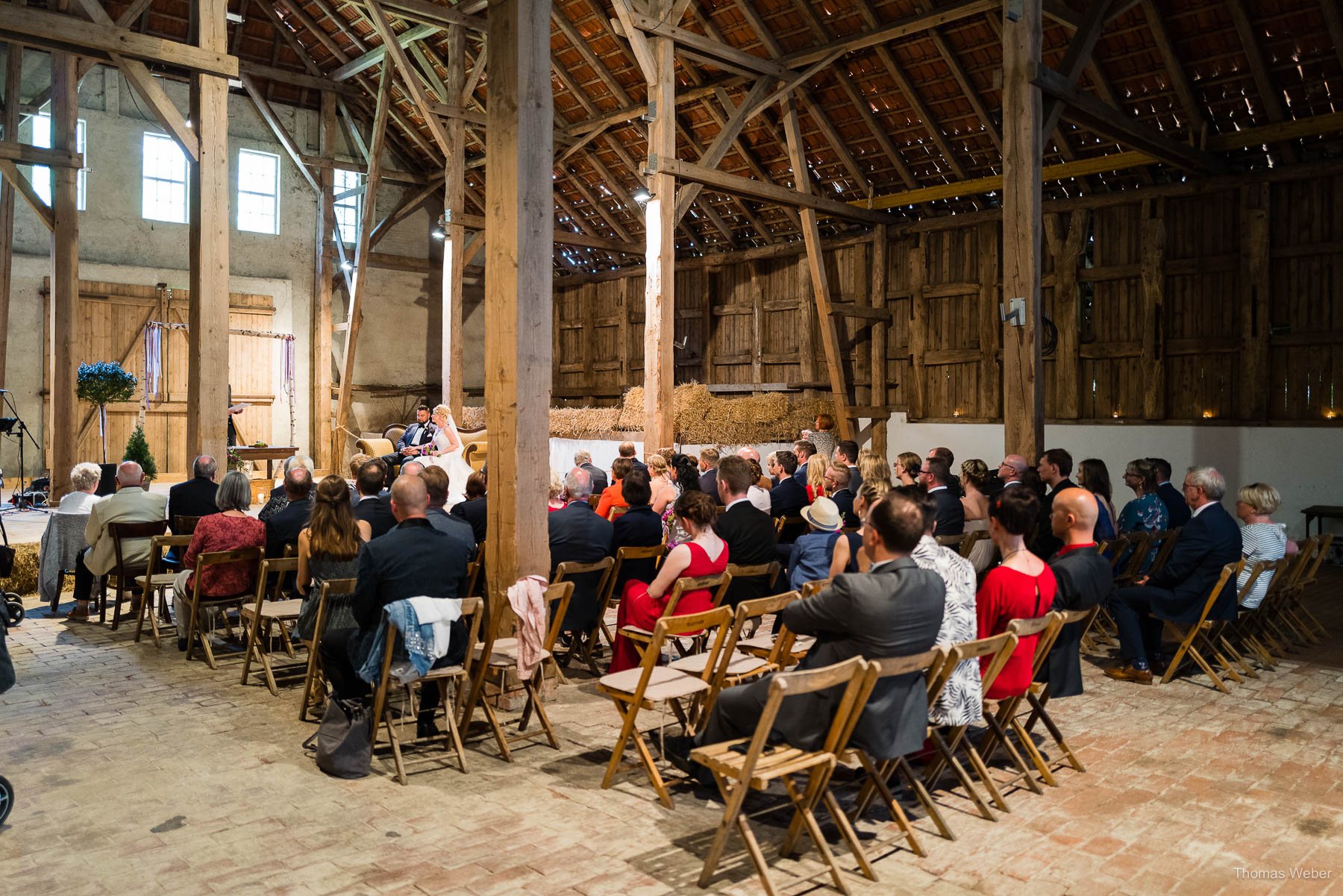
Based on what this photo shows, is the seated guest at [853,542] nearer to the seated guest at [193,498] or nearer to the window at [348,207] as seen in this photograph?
the seated guest at [193,498]

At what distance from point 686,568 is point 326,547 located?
1.84 metres

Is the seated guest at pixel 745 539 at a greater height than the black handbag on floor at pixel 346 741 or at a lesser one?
greater

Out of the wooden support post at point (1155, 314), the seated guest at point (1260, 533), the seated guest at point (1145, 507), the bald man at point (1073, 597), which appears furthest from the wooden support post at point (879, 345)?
the bald man at point (1073, 597)

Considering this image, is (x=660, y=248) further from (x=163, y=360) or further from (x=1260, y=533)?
(x=163, y=360)

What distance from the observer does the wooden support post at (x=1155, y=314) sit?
38.6ft

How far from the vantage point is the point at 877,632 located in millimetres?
3186

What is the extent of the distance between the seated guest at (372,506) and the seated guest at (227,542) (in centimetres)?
47

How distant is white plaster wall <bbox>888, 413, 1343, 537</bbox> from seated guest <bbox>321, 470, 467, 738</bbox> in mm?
9993

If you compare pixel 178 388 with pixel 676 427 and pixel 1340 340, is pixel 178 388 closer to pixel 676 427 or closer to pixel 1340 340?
pixel 676 427

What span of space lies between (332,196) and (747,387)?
8.30m

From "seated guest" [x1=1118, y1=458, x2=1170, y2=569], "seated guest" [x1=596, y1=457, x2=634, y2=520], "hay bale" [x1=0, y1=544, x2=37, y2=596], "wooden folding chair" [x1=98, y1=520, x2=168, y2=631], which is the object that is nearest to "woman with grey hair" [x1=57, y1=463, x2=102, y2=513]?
"wooden folding chair" [x1=98, y1=520, x2=168, y2=631]

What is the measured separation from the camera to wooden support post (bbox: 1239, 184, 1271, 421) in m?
10.9

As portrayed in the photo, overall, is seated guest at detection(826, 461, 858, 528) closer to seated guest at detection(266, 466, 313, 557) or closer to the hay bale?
seated guest at detection(266, 466, 313, 557)

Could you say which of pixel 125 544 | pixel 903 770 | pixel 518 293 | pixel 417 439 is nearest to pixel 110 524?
pixel 125 544
